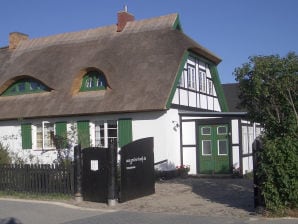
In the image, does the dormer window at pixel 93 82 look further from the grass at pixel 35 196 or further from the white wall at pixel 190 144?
the grass at pixel 35 196

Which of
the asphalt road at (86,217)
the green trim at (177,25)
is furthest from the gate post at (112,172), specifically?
the green trim at (177,25)

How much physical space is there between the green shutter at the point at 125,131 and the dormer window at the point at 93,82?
2152mm

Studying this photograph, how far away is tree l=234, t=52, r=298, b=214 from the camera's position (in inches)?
411

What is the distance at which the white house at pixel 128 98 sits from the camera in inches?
827

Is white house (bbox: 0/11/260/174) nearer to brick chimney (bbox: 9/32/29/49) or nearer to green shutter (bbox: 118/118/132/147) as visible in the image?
green shutter (bbox: 118/118/132/147)

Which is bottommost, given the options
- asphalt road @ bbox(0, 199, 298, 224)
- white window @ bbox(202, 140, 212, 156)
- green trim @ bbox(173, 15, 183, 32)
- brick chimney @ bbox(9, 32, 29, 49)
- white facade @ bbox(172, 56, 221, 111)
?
asphalt road @ bbox(0, 199, 298, 224)

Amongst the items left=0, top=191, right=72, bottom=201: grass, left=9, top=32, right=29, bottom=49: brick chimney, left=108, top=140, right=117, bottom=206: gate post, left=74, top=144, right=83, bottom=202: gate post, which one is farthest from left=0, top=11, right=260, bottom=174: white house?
left=108, top=140, right=117, bottom=206: gate post

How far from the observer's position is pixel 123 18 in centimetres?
2609

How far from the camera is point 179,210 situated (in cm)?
1229

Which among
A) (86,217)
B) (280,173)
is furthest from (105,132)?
(280,173)

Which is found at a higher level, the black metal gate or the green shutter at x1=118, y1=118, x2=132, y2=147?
the green shutter at x1=118, y1=118, x2=132, y2=147

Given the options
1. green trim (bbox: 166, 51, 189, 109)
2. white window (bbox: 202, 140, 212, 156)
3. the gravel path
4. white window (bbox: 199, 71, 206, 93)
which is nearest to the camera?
the gravel path

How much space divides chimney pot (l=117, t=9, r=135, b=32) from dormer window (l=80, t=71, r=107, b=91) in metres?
3.64

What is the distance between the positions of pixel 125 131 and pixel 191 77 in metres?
4.87
